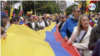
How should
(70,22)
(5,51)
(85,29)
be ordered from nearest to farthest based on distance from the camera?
1. (5,51)
2. (85,29)
3. (70,22)

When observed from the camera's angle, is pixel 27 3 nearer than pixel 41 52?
No

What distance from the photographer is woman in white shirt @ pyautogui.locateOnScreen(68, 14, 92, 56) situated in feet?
11.5

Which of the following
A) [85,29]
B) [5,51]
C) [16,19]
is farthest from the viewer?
[16,19]

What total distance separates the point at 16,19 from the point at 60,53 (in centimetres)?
287

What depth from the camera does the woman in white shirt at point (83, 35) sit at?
349cm

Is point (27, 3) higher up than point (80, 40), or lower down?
lower down

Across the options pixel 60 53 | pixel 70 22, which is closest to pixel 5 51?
pixel 60 53

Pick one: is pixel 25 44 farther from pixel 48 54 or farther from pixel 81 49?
pixel 81 49

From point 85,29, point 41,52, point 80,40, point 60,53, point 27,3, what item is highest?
point 85,29

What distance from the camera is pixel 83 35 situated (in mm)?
3572

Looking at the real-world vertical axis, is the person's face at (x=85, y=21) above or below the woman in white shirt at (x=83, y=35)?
above

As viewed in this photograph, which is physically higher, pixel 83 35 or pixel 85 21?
pixel 85 21

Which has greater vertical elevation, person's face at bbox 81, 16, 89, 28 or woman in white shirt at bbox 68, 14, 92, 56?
person's face at bbox 81, 16, 89, 28

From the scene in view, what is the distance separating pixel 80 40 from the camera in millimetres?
3652
